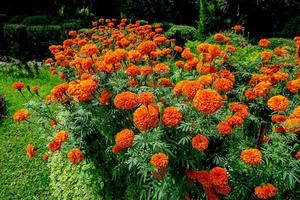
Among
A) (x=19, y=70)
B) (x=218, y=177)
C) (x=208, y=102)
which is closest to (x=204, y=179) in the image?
(x=218, y=177)

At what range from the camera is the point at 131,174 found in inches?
131

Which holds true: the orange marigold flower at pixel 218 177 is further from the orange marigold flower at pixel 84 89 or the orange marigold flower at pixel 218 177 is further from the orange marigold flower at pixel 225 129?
the orange marigold flower at pixel 84 89

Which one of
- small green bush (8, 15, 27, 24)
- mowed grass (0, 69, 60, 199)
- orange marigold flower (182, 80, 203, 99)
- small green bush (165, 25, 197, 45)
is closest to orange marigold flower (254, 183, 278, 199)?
orange marigold flower (182, 80, 203, 99)

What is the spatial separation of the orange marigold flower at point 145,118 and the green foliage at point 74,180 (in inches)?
55.3

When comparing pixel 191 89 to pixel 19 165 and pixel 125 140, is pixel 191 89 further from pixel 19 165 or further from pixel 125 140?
pixel 19 165

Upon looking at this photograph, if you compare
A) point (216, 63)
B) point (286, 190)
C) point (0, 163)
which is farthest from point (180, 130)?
point (0, 163)

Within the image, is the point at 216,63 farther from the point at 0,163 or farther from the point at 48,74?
the point at 48,74

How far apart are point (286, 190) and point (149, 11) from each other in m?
10.8

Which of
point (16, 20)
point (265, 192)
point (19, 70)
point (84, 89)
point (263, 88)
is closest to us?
point (265, 192)

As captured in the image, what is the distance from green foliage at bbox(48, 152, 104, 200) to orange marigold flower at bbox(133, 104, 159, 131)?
4.61 feet

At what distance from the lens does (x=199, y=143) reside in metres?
2.44

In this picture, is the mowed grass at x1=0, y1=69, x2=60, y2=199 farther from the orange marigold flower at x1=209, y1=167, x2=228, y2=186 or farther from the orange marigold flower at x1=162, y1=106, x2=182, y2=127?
the orange marigold flower at x1=209, y1=167, x2=228, y2=186

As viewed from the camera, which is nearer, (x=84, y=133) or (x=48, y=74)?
(x=84, y=133)

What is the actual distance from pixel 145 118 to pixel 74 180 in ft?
6.78
